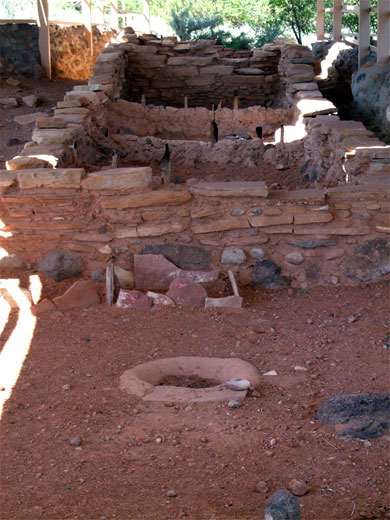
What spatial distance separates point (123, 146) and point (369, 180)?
4272mm

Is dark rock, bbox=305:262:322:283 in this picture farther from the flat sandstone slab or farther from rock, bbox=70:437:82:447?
rock, bbox=70:437:82:447

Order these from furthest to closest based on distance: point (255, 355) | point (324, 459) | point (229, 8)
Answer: point (229, 8)
point (255, 355)
point (324, 459)

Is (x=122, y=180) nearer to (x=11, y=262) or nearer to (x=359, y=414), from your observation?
(x=11, y=262)

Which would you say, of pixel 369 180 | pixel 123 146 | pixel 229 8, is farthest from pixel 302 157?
pixel 229 8

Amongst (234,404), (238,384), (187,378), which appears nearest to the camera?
(234,404)

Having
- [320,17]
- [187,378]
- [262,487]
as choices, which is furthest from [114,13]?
[262,487]

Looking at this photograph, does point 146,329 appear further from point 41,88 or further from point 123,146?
point 41,88

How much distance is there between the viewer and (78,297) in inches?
209

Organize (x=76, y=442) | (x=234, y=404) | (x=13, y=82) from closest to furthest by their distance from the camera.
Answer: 1. (x=76, y=442)
2. (x=234, y=404)
3. (x=13, y=82)

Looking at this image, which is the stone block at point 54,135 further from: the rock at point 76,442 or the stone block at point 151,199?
the rock at point 76,442

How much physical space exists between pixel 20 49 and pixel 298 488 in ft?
39.2

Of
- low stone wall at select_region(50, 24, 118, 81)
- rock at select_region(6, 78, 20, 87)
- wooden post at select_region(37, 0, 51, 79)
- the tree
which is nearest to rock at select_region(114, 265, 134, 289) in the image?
rock at select_region(6, 78, 20, 87)

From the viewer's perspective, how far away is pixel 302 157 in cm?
870

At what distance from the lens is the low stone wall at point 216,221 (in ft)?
18.2
